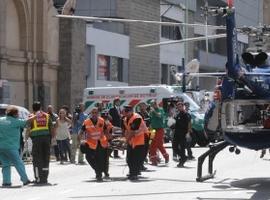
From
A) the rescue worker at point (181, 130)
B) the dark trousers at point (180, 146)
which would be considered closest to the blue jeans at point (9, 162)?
the dark trousers at point (180, 146)

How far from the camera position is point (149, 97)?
31.1 m

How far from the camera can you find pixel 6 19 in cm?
3131

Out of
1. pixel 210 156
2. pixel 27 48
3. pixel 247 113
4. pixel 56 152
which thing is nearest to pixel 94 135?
pixel 210 156

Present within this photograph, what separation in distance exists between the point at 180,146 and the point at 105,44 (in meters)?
23.8

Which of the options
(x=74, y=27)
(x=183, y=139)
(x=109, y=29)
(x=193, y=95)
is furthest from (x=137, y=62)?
(x=183, y=139)

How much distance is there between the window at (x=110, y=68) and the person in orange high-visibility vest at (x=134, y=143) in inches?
1023

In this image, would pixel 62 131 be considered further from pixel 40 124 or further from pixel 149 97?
pixel 149 97

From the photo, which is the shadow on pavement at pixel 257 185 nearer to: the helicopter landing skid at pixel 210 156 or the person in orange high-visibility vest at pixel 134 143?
the helicopter landing skid at pixel 210 156

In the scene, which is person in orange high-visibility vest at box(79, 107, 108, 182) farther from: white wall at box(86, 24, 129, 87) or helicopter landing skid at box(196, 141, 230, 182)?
white wall at box(86, 24, 129, 87)

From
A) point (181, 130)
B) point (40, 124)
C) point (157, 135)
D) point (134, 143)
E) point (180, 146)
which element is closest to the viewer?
point (40, 124)

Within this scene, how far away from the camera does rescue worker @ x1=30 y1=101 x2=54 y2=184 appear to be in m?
15.5

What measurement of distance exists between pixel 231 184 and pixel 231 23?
3740mm

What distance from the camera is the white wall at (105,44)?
136 ft

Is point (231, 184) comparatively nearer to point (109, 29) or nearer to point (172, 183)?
point (172, 183)
